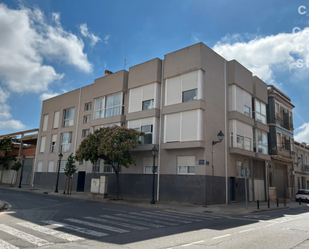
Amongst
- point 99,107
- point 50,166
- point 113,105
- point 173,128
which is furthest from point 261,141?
point 50,166

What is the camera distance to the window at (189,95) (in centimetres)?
2086

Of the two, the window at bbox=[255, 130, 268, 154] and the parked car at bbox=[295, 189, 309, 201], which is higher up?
the window at bbox=[255, 130, 268, 154]

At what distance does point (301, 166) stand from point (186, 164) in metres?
25.6

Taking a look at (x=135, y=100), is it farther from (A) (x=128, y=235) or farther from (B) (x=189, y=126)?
(A) (x=128, y=235)

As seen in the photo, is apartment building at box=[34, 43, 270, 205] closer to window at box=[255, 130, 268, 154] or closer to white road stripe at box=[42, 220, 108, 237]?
window at box=[255, 130, 268, 154]

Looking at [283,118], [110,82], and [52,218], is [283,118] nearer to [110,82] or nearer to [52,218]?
[110,82]

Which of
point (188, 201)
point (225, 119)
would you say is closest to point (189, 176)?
point (188, 201)

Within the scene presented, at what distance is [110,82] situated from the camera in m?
26.8

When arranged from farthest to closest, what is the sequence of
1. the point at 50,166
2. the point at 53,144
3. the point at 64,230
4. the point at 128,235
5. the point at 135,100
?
the point at 53,144
the point at 50,166
the point at 135,100
the point at 64,230
the point at 128,235

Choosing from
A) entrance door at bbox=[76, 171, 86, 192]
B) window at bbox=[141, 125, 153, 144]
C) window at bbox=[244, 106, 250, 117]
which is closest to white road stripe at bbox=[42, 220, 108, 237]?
window at bbox=[141, 125, 153, 144]

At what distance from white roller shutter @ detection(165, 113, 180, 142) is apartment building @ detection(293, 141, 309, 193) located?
74.4 ft

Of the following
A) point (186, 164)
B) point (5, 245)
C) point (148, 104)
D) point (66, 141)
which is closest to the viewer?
point (5, 245)

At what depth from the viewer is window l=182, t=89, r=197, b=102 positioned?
20864 millimetres

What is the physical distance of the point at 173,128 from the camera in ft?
69.7
